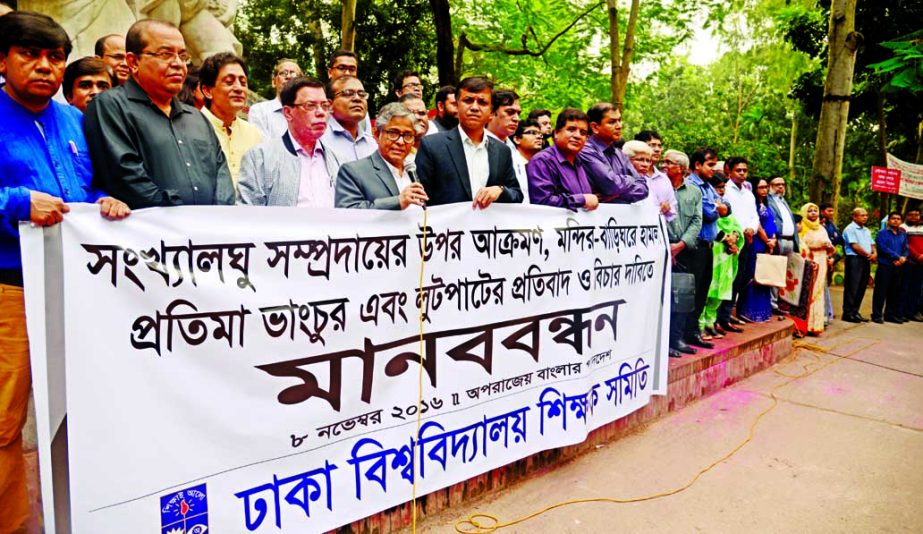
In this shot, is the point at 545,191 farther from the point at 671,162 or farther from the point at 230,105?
the point at 671,162

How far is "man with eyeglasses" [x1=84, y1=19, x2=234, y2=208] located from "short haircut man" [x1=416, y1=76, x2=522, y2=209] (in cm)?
117

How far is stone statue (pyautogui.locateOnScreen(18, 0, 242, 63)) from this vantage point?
628 cm

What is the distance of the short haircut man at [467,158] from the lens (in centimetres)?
364

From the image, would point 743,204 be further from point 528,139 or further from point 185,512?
point 185,512

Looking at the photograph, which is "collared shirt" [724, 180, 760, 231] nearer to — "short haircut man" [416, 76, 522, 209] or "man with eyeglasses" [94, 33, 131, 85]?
"short haircut man" [416, 76, 522, 209]

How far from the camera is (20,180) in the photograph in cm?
219

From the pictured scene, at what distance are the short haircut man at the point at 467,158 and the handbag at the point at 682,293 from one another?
6.86ft

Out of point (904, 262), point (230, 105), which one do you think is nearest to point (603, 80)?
point (904, 262)

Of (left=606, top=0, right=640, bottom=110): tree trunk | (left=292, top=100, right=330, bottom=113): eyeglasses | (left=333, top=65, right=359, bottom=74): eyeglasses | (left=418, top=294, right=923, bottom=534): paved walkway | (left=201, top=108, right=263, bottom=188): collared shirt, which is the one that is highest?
(left=606, top=0, right=640, bottom=110): tree trunk

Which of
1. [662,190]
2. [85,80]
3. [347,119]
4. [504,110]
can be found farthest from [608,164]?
[85,80]

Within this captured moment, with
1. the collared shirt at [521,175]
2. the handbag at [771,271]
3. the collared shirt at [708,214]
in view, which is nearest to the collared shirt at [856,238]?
the handbag at [771,271]

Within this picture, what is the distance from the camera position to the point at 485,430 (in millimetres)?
3311

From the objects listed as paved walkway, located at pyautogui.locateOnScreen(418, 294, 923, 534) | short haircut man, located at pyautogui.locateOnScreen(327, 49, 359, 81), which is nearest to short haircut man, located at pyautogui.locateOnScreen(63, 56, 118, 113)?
short haircut man, located at pyautogui.locateOnScreen(327, 49, 359, 81)

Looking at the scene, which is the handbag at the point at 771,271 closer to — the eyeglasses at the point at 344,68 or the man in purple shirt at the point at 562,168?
the man in purple shirt at the point at 562,168
